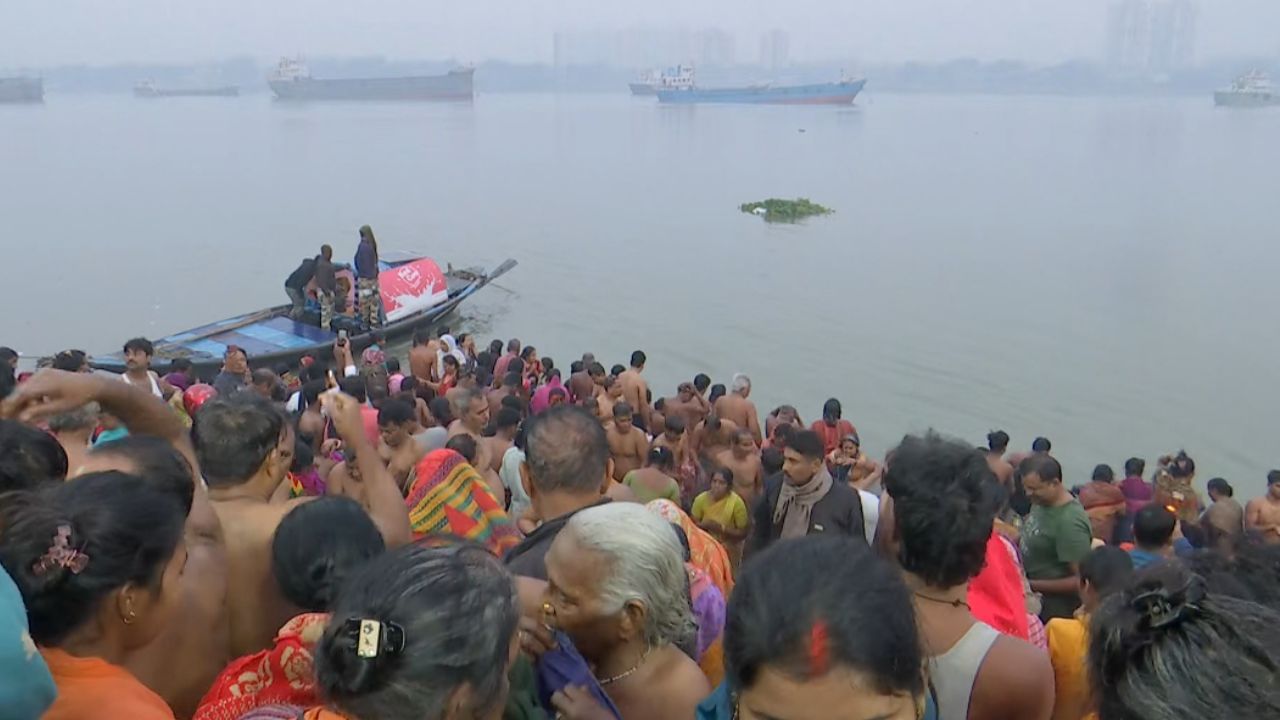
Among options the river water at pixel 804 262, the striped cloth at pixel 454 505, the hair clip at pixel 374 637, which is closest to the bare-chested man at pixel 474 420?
the striped cloth at pixel 454 505

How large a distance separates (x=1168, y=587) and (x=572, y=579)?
45.8 inches

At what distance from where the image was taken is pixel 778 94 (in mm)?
110125

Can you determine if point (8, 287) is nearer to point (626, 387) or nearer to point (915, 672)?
point (626, 387)

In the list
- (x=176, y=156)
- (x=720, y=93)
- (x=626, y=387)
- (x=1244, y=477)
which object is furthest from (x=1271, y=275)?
(x=720, y=93)

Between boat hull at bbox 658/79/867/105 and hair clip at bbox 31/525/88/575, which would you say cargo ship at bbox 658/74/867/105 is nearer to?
boat hull at bbox 658/79/867/105

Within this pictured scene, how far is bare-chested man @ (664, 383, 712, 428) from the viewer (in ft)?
26.0

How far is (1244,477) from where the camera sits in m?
12.5

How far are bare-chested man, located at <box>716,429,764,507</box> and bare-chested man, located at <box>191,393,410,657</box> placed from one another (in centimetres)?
300

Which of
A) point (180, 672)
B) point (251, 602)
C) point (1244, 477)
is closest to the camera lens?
point (180, 672)

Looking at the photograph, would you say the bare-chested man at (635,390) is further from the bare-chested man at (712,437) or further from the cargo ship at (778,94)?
the cargo ship at (778,94)

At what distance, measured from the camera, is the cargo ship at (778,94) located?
105875 millimetres

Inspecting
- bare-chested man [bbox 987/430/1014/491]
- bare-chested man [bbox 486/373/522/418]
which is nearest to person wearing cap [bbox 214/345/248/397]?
bare-chested man [bbox 486/373/522/418]

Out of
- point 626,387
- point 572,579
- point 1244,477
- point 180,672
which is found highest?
point 572,579

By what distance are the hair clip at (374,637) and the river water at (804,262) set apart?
11812mm
